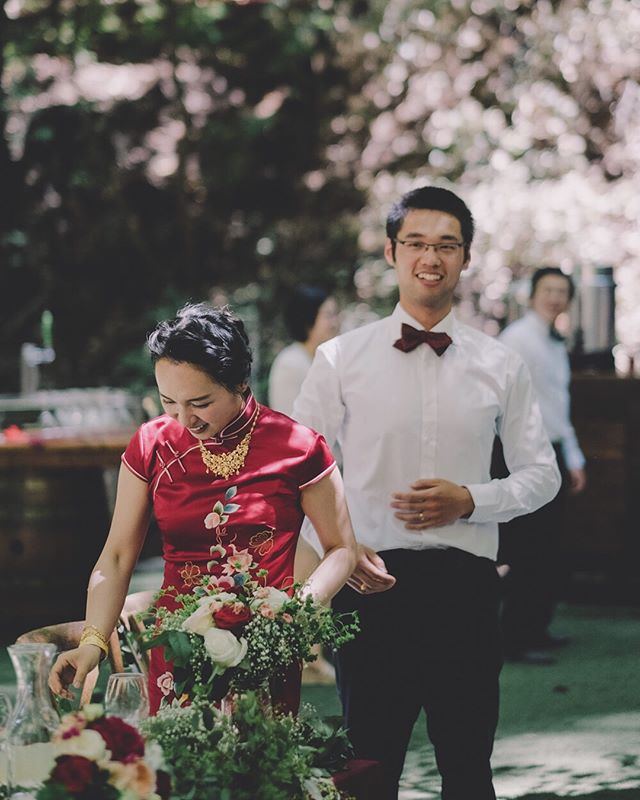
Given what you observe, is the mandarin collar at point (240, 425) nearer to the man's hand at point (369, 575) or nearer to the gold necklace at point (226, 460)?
the gold necklace at point (226, 460)

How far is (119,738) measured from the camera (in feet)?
5.70

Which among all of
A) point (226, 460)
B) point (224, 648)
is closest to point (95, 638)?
point (226, 460)

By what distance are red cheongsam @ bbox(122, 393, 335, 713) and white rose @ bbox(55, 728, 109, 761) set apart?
84 centimetres

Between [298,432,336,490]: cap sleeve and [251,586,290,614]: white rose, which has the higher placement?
[298,432,336,490]: cap sleeve

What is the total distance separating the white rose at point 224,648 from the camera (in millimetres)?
2055

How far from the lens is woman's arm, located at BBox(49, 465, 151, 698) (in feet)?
8.05

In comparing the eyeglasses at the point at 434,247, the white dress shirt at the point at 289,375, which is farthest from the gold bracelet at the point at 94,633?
the white dress shirt at the point at 289,375

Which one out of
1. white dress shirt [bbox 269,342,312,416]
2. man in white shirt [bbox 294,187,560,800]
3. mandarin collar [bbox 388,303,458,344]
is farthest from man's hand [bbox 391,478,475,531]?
white dress shirt [bbox 269,342,312,416]

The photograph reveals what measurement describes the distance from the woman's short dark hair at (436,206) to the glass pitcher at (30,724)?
4.86 feet

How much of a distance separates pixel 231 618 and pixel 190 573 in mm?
541

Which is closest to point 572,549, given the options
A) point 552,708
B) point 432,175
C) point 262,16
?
point 552,708

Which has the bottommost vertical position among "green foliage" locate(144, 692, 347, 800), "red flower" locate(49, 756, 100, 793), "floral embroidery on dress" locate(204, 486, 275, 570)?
"green foliage" locate(144, 692, 347, 800)

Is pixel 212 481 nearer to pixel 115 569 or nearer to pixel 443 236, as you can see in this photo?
pixel 115 569

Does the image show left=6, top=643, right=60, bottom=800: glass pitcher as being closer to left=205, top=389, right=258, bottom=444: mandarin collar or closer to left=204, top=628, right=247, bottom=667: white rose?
left=204, top=628, right=247, bottom=667: white rose
